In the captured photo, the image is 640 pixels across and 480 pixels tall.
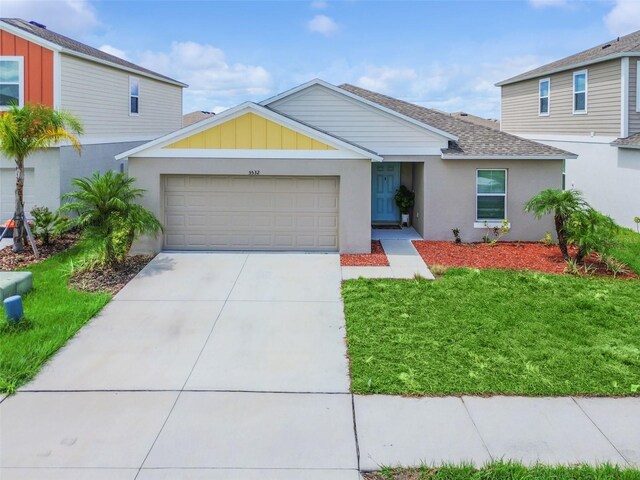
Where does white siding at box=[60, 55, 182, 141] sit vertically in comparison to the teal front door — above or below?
above

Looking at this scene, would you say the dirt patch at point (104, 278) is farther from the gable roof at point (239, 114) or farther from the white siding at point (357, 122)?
the white siding at point (357, 122)

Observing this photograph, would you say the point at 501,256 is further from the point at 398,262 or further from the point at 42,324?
the point at 42,324

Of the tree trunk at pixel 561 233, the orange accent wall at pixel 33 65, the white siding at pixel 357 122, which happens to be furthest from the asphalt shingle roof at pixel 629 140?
the orange accent wall at pixel 33 65

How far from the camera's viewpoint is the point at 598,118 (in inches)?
792


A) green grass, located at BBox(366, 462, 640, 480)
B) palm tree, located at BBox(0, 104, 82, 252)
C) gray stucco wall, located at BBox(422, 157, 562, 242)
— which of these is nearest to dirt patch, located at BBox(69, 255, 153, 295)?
palm tree, located at BBox(0, 104, 82, 252)

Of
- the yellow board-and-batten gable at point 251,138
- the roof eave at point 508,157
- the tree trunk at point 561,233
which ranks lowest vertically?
the tree trunk at point 561,233

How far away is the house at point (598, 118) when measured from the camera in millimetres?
18500

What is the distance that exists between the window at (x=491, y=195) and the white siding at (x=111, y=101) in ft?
41.0

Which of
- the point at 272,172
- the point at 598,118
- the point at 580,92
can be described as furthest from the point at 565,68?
the point at 272,172

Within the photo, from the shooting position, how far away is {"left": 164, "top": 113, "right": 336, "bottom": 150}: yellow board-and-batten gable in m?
14.3

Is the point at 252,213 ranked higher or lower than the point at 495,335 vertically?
higher

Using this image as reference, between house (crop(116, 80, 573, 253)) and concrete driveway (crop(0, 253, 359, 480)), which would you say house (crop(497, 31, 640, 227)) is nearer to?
house (crop(116, 80, 573, 253))

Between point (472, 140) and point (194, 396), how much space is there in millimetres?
13359

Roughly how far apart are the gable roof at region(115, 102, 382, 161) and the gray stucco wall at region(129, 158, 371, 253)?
0.29m
